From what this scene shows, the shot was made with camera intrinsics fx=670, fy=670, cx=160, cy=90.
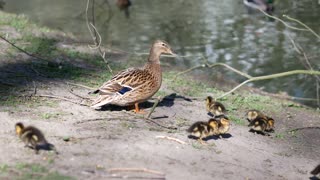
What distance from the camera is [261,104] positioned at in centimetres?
1156

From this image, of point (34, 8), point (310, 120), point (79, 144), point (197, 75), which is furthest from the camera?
point (34, 8)

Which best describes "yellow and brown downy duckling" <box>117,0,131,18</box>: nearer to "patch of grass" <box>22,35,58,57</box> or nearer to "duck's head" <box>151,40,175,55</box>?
"patch of grass" <box>22,35,58,57</box>

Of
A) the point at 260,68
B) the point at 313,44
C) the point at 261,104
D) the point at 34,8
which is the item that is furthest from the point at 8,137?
the point at 34,8

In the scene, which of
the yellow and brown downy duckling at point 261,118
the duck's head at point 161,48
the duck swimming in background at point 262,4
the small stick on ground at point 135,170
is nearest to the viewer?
the small stick on ground at point 135,170

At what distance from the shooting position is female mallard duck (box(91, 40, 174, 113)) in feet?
29.8

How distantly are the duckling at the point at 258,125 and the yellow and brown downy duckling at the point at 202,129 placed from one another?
98cm

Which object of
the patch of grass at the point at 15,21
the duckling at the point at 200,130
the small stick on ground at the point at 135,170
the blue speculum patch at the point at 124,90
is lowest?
the small stick on ground at the point at 135,170

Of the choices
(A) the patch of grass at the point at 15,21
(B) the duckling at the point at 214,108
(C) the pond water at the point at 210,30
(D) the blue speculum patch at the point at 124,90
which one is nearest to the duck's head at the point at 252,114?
(B) the duckling at the point at 214,108

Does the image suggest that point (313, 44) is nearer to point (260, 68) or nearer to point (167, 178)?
point (260, 68)

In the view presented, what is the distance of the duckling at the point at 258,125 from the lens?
939 cm

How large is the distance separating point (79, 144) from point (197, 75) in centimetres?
655

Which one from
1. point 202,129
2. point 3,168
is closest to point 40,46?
point 202,129

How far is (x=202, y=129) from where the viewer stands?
8.33m

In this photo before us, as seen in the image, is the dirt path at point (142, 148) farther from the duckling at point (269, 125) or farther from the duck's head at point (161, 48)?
the duck's head at point (161, 48)
